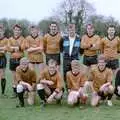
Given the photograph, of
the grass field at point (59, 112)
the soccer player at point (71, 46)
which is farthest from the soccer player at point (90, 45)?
the grass field at point (59, 112)

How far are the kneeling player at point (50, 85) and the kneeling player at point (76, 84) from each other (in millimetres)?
225

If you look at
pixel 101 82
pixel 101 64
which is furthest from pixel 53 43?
pixel 101 82

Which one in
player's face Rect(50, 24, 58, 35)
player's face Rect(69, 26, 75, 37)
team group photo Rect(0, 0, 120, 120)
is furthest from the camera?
player's face Rect(50, 24, 58, 35)

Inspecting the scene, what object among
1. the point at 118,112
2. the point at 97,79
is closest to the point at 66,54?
the point at 97,79

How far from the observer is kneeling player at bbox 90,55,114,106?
27.8ft

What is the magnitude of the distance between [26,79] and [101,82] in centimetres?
158

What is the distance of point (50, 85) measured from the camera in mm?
8586

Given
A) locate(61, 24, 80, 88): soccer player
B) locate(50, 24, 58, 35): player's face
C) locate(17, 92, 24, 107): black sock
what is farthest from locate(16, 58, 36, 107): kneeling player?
locate(50, 24, 58, 35): player's face

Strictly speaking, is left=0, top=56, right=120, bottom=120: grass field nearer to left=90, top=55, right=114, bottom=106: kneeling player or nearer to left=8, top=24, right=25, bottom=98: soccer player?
left=90, top=55, right=114, bottom=106: kneeling player

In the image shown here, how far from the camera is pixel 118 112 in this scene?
25.5ft

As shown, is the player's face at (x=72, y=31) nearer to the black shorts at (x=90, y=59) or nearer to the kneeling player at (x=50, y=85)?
the black shorts at (x=90, y=59)

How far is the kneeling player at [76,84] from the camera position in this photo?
8430 millimetres

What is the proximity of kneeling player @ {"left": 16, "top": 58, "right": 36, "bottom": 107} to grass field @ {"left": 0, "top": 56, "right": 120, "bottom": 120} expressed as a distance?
0.20 metres

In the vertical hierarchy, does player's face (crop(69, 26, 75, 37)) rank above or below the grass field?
above
